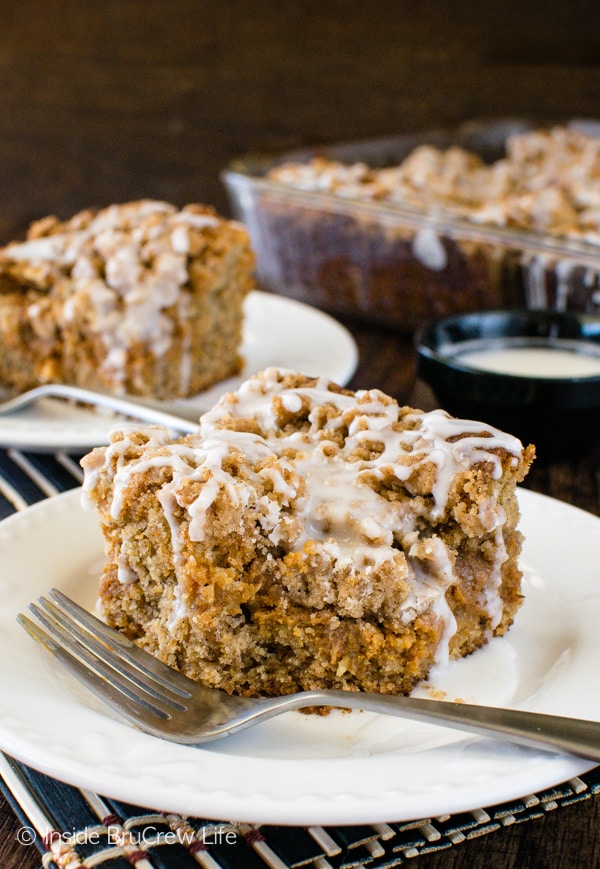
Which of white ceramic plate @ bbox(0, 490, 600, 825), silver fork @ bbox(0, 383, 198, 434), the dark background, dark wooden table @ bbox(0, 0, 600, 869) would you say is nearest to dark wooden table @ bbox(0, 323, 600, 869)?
white ceramic plate @ bbox(0, 490, 600, 825)

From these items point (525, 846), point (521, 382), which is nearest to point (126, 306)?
point (521, 382)

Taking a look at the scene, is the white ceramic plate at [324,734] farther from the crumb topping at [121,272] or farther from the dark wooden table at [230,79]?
the dark wooden table at [230,79]

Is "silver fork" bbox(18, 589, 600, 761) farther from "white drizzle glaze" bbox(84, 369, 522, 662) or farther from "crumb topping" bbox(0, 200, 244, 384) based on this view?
"crumb topping" bbox(0, 200, 244, 384)

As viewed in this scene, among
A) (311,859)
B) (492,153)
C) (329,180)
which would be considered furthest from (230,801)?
(492,153)

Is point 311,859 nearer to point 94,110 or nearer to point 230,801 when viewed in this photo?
point 230,801
